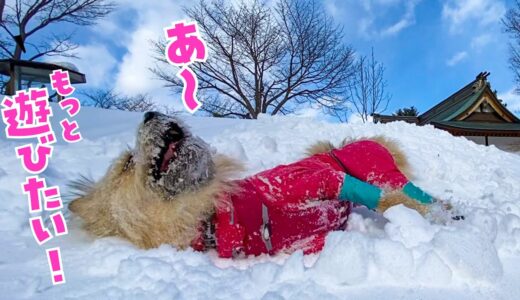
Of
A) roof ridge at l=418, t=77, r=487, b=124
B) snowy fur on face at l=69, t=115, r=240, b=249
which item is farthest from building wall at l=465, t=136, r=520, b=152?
snowy fur on face at l=69, t=115, r=240, b=249

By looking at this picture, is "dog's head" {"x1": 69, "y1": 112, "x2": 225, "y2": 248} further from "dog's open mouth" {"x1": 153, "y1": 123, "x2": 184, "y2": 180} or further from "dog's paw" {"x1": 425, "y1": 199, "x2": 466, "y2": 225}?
"dog's paw" {"x1": 425, "y1": 199, "x2": 466, "y2": 225}

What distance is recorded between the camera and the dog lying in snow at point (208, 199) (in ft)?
4.55

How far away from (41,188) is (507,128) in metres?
11.5

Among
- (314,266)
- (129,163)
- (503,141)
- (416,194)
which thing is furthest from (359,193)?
(503,141)

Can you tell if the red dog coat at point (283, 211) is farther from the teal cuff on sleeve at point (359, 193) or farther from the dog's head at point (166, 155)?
the dog's head at point (166, 155)

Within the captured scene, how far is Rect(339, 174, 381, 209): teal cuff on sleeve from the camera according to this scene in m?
1.62

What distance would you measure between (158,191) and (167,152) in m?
0.15

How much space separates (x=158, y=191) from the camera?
139 cm

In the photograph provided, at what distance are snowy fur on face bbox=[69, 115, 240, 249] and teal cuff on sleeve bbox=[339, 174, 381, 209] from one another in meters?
0.49

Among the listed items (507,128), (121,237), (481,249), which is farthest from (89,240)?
(507,128)

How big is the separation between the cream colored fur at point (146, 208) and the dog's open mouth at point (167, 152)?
0.07 meters

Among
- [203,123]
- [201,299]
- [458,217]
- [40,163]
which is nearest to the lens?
[201,299]

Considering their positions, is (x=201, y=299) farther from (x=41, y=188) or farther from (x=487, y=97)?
(x=487, y=97)

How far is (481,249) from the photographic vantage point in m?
1.16
